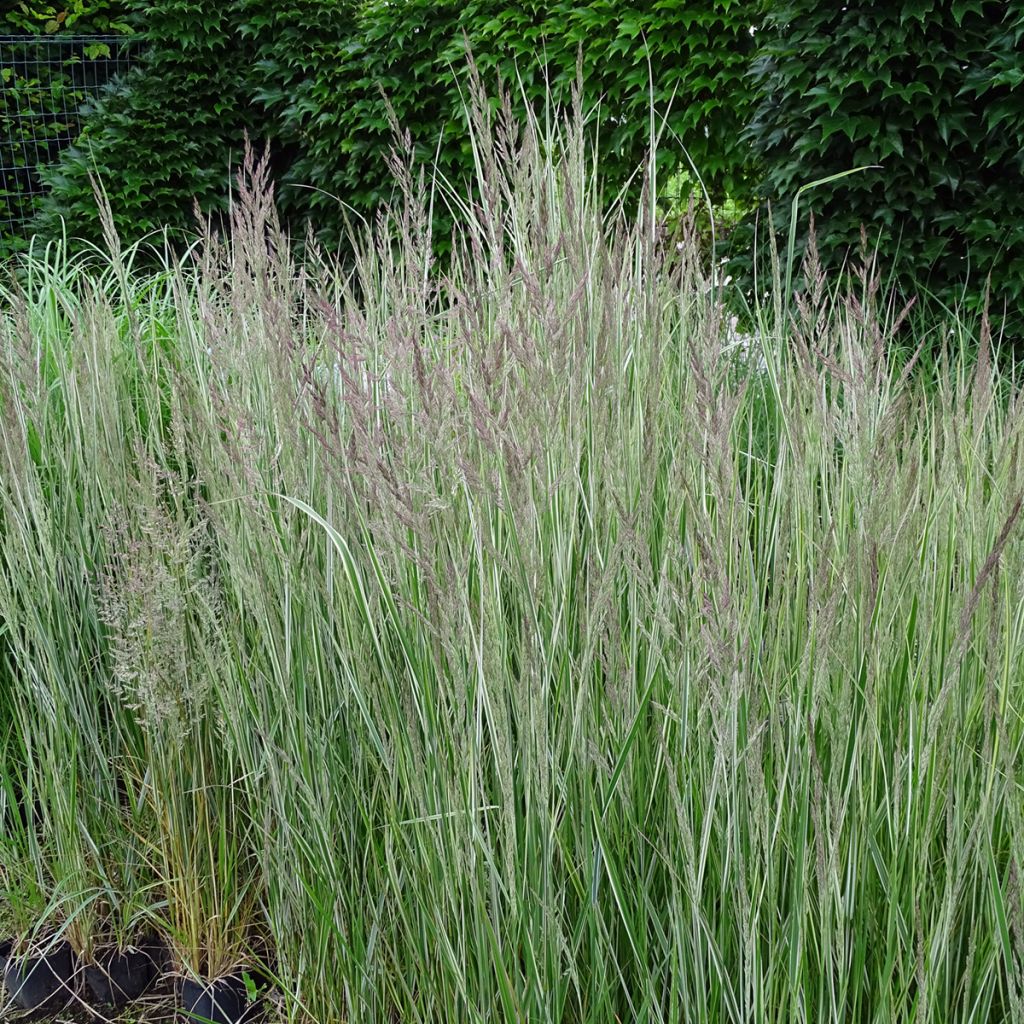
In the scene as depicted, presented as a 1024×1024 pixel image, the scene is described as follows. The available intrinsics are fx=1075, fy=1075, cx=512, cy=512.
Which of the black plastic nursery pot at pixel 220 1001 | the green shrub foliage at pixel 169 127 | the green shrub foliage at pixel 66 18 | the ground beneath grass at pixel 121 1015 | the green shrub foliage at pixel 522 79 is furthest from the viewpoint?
the green shrub foliage at pixel 66 18

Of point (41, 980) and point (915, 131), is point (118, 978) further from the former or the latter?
point (915, 131)

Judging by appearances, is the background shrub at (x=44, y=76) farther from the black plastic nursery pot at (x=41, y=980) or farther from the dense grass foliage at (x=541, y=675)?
the black plastic nursery pot at (x=41, y=980)

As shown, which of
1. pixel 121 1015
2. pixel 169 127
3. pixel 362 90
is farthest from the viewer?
pixel 169 127

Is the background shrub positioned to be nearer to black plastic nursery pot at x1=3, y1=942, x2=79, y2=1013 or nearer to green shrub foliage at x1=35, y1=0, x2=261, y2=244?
green shrub foliage at x1=35, y1=0, x2=261, y2=244

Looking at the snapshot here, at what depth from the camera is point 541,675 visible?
54.9 inches

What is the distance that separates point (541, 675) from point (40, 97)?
9.42m

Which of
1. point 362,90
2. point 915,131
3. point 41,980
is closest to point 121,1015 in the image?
point 41,980

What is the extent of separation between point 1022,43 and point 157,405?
3689mm

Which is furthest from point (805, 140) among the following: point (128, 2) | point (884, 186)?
point (128, 2)

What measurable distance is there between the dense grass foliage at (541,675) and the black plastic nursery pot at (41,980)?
0.09 meters

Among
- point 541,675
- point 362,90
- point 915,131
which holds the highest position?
point 362,90

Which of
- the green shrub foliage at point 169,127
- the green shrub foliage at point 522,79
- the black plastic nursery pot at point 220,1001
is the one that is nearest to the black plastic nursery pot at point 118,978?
the black plastic nursery pot at point 220,1001

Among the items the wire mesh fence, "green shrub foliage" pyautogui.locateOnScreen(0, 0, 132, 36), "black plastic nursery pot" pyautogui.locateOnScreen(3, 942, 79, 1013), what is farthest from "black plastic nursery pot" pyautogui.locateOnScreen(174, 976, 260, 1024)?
"green shrub foliage" pyautogui.locateOnScreen(0, 0, 132, 36)

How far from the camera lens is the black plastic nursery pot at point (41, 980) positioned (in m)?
2.19
